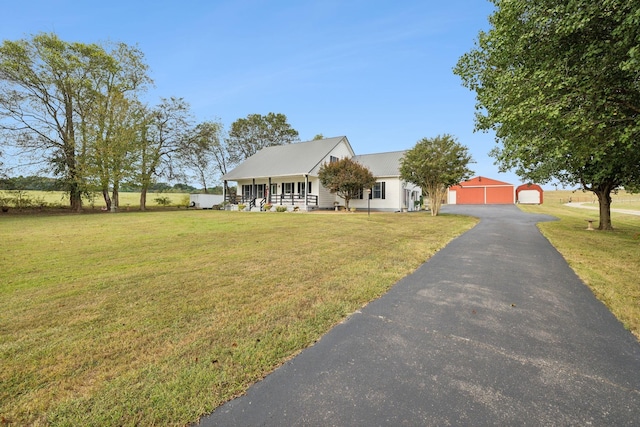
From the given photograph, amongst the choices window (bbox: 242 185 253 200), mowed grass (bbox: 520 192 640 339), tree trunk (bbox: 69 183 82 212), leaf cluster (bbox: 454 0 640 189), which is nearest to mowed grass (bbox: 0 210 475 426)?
mowed grass (bbox: 520 192 640 339)

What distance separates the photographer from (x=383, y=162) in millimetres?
26328

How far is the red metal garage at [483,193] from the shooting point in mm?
42969

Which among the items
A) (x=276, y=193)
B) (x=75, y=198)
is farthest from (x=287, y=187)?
(x=75, y=198)

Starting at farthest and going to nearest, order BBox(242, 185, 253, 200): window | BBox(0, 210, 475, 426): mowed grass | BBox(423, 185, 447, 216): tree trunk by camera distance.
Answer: BBox(242, 185, 253, 200): window
BBox(423, 185, 447, 216): tree trunk
BBox(0, 210, 475, 426): mowed grass

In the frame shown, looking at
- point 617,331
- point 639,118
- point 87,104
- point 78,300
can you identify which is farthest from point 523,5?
point 87,104

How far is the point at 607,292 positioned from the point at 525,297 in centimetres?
152

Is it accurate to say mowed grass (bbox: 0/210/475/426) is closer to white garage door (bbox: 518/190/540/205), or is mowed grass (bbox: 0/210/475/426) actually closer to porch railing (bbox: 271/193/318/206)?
porch railing (bbox: 271/193/318/206)

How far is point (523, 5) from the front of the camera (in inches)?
259

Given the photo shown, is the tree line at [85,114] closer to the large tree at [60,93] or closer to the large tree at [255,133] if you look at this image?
the large tree at [60,93]

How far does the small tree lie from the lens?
837 inches

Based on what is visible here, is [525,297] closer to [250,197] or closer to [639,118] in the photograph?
[639,118]

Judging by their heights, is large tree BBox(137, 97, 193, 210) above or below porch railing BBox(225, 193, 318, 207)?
above

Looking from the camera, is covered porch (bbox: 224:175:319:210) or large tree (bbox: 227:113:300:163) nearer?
covered porch (bbox: 224:175:319:210)

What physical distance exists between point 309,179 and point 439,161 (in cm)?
1075
